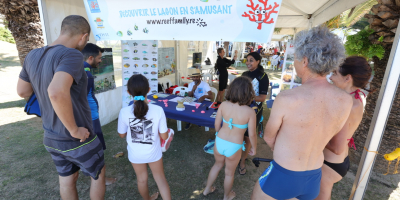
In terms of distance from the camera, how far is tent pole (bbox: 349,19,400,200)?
4.94 ft

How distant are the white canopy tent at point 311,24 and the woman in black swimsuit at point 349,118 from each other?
176 millimetres

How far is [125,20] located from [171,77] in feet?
12.4

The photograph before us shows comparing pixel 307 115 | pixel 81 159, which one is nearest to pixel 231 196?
pixel 307 115

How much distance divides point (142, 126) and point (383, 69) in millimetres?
3509

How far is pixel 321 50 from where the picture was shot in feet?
3.61

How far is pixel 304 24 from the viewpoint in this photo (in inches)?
197

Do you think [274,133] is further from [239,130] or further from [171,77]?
[171,77]

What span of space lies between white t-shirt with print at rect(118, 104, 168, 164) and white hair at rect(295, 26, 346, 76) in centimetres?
127

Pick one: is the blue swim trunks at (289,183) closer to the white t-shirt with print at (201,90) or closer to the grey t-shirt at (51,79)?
the grey t-shirt at (51,79)

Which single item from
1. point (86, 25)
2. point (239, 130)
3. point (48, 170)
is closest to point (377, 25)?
point (239, 130)

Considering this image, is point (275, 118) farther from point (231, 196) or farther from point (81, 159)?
point (81, 159)

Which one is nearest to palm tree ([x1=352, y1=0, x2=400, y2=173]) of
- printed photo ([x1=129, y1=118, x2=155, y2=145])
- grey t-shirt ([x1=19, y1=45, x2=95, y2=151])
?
printed photo ([x1=129, y1=118, x2=155, y2=145])

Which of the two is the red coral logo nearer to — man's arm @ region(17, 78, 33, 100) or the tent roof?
the tent roof

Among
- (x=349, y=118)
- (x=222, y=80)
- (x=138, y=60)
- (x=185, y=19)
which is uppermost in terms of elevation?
(x=185, y=19)
